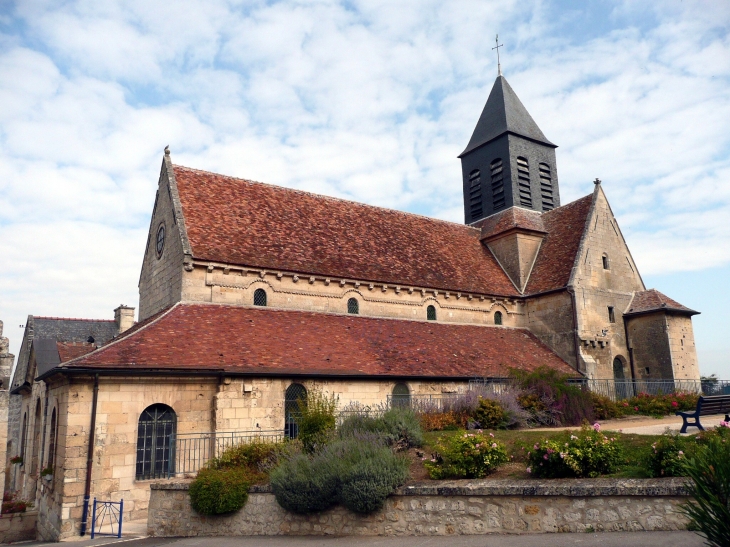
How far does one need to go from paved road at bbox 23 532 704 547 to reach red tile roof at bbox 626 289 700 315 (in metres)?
19.3

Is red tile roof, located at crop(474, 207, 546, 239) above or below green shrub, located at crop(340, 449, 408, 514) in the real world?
above

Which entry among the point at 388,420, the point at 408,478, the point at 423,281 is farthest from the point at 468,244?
the point at 408,478

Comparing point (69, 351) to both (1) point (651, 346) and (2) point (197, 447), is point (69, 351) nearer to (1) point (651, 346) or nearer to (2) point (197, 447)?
(2) point (197, 447)

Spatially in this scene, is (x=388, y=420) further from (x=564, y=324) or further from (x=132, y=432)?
(x=564, y=324)

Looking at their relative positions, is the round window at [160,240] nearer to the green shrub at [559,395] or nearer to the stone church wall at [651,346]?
the green shrub at [559,395]

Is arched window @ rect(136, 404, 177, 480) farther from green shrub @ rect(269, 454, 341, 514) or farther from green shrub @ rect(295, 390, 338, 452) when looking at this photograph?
green shrub @ rect(269, 454, 341, 514)

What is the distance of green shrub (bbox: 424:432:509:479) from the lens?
9.70 meters

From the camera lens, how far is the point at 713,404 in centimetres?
1343

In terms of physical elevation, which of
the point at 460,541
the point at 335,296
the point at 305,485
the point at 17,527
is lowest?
the point at 17,527

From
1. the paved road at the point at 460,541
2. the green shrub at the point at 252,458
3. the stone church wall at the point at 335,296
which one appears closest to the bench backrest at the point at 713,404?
the paved road at the point at 460,541

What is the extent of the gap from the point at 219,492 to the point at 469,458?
16.1 feet

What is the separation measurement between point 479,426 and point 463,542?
8.15 m

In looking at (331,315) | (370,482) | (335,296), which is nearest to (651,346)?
(335,296)

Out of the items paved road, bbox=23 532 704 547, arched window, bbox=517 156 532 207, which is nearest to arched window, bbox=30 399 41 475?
paved road, bbox=23 532 704 547
